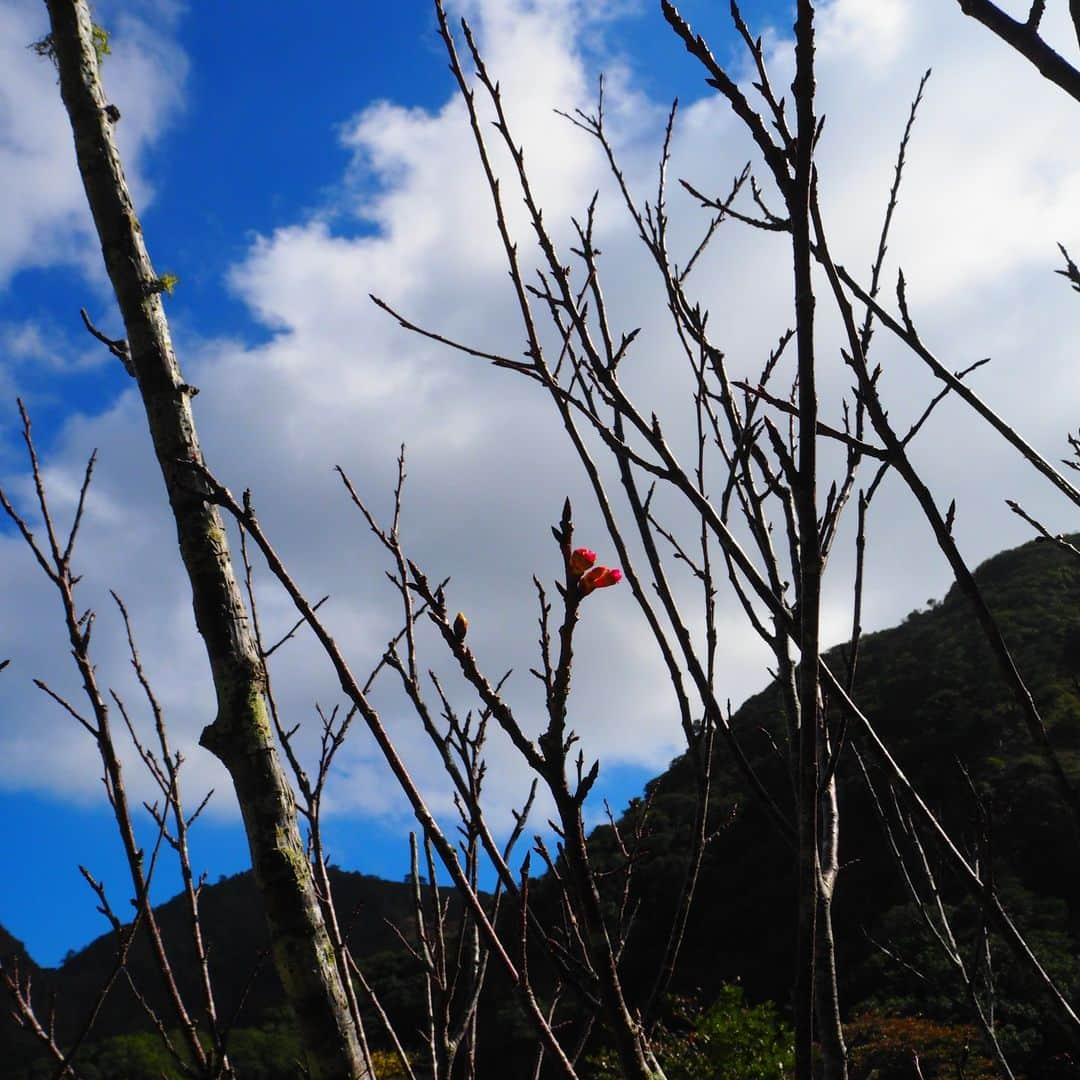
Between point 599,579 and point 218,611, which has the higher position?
point 218,611

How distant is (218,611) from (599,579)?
176cm

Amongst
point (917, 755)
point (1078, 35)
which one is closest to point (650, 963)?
point (917, 755)

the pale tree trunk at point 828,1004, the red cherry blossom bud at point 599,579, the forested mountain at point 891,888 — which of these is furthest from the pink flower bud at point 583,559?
the forested mountain at point 891,888

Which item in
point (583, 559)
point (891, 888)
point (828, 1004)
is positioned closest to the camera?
point (583, 559)

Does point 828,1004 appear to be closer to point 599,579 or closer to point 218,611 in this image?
point 599,579

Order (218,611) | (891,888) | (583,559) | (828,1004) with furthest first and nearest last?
(891,888)
(218,611)
(828,1004)
(583,559)

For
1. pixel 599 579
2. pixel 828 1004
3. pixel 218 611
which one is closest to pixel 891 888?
pixel 218 611

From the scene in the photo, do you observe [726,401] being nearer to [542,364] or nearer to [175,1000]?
[542,364]

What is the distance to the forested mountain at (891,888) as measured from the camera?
15.1 m

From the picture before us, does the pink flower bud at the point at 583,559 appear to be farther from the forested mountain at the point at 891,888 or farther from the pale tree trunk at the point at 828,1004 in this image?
the forested mountain at the point at 891,888

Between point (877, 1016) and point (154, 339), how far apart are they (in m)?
16.9

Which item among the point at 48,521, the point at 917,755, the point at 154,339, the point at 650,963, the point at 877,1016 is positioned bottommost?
the point at 877,1016

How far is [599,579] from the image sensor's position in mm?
1031

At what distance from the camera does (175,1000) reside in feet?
6.49
